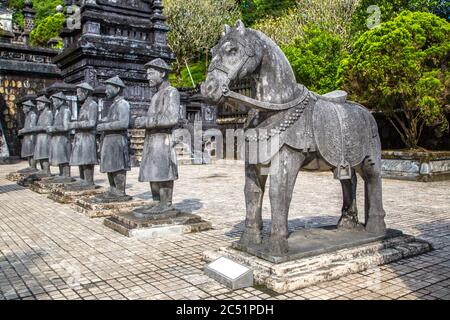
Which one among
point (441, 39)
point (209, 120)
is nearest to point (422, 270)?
point (441, 39)

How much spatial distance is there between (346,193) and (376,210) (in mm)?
431

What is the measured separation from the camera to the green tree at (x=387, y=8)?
2105 centimetres

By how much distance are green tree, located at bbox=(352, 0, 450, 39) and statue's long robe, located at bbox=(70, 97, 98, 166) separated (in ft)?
50.8

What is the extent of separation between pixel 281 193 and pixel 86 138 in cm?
627

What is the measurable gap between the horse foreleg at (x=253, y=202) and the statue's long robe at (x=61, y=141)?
7.60m

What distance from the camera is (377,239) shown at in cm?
518

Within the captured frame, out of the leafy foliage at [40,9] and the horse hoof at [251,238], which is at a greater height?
the leafy foliage at [40,9]

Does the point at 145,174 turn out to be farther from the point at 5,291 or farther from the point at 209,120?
the point at 209,120

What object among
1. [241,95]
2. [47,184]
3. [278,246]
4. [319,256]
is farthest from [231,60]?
[47,184]

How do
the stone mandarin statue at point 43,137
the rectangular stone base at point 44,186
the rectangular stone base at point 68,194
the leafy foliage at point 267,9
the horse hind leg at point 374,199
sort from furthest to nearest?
the leafy foliage at point 267,9 < the stone mandarin statue at point 43,137 < the rectangular stone base at point 44,186 < the rectangular stone base at point 68,194 < the horse hind leg at point 374,199

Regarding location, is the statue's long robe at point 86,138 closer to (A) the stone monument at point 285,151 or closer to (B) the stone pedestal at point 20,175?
(B) the stone pedestal at point 20,175

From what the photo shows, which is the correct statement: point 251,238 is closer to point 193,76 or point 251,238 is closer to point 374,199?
point 374,199

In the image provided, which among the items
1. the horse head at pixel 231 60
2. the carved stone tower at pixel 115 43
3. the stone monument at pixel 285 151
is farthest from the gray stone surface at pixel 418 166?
the carved stone tower at pixel 115 43

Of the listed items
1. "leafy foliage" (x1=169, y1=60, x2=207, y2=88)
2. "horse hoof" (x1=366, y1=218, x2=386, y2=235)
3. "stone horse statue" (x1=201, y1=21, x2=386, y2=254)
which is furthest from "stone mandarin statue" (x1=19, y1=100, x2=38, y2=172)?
"leafy foliage" (x1=169, y1=60, x2=207, y2=88)
